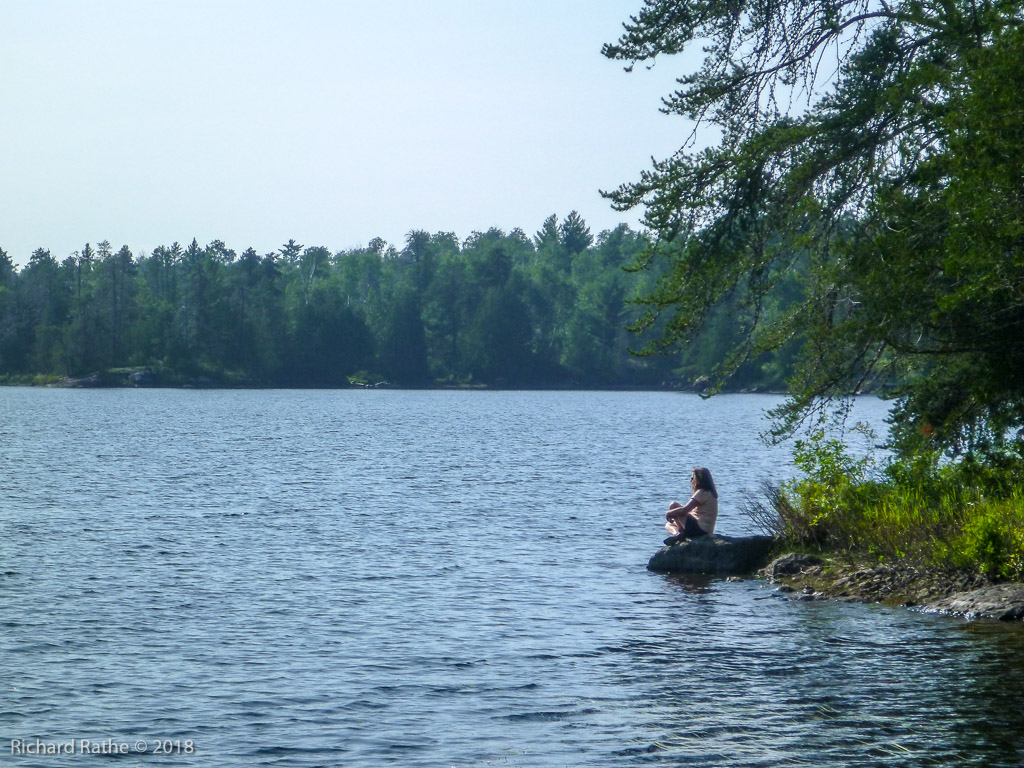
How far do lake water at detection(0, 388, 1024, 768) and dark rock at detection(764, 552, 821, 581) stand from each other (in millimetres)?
381

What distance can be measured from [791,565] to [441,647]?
23.0 feet

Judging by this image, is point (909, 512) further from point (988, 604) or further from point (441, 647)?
point (441, 647)

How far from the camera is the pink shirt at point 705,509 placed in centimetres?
2073

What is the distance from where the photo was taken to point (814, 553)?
19906 millimetres

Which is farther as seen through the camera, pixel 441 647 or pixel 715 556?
pixel 715 556

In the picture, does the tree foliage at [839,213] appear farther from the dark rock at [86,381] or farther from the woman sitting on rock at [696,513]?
the dark rock at [86,381]

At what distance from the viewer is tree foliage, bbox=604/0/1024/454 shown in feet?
51.2

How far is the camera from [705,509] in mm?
20938

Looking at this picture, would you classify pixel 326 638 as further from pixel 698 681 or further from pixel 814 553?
pixel 814 553

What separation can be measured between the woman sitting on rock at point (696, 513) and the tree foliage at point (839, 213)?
6.05ft

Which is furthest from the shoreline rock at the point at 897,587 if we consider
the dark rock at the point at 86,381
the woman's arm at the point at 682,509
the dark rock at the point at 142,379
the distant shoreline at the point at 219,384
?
the dark rock at the point at 86,381

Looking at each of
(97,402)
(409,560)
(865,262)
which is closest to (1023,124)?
(865,262)

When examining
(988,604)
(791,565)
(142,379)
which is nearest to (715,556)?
(791,565)

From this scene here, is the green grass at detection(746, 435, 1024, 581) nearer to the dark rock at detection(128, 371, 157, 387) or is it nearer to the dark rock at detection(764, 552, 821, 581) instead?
the dark rock at detection(764, 552, 821, 581)
